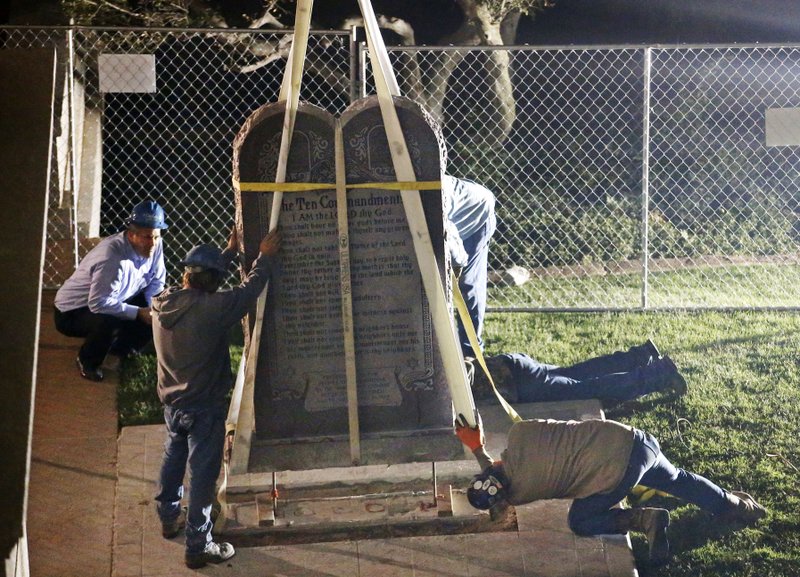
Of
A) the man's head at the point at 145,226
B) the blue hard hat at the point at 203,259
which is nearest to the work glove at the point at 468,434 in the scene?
the blue hard hat at the point at 203,259

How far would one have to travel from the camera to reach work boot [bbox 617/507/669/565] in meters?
6.59

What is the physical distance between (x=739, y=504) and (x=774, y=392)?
194 cm

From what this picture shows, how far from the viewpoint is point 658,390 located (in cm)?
849

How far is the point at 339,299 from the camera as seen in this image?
7.03 metres

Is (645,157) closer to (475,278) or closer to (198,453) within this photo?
(475,278)

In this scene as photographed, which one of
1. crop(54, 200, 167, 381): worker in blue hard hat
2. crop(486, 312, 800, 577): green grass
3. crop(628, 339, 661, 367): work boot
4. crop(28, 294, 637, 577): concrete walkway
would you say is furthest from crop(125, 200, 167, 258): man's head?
crop(628, 339, 661, 367): work boot

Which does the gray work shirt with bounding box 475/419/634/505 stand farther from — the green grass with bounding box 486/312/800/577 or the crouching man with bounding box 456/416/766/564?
the green grass with bounding box 486/312/800/577

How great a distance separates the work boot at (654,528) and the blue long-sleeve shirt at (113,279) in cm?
386

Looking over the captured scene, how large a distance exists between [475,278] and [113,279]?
7.91 ft

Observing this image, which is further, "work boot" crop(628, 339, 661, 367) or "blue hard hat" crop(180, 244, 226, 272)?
"work boot" crop(628, 339, 661, 367)

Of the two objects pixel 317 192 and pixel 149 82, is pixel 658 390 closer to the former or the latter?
pixel 317 192

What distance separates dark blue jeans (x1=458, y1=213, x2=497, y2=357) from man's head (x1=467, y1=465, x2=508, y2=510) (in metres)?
2.21

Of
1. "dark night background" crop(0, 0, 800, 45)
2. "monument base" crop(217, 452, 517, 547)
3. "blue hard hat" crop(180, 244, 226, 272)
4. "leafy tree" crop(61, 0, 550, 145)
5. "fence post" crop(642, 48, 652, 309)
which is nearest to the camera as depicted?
"blue hard hat" crop(180, 244, 226, 272)

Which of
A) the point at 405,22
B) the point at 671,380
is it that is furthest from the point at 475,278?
the point at 405,22
